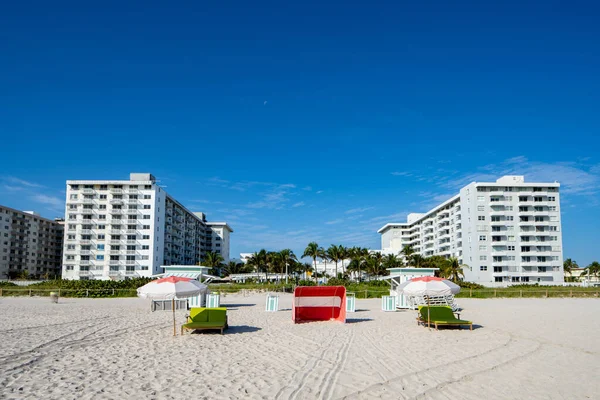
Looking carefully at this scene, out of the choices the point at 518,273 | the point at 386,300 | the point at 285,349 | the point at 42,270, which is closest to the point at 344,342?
the point at 285,349

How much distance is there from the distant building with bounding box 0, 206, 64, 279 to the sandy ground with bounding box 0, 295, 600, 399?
9388cm

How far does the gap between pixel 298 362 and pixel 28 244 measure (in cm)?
11207

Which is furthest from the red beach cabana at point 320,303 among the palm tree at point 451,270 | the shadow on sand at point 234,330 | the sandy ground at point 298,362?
the palm tree at point 451,270

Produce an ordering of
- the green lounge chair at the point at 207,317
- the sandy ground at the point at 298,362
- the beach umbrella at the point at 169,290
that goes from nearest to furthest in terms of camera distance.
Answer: the sandy ground at the point at 298,362, the beach umbrella at the point at 169,290, the green lounge chair at the point at 207,317

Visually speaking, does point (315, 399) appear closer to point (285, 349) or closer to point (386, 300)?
point (285, 349)

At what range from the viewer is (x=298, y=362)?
11844 mm

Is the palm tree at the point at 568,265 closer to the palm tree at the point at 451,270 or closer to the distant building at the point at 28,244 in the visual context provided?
the palm tree at the point at 451,270

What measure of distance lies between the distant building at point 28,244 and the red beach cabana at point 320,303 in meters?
92.8

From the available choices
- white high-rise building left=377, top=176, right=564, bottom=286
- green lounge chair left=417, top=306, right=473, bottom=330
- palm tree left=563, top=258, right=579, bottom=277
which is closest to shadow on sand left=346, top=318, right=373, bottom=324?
green lounge chair left=417, top=306, right=473, bottom=330

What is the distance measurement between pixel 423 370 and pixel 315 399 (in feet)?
12.1

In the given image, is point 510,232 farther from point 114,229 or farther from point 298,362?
point 298,362

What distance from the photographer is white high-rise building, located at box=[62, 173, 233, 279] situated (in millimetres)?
84938

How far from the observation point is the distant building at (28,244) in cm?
9869

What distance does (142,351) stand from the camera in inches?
522
